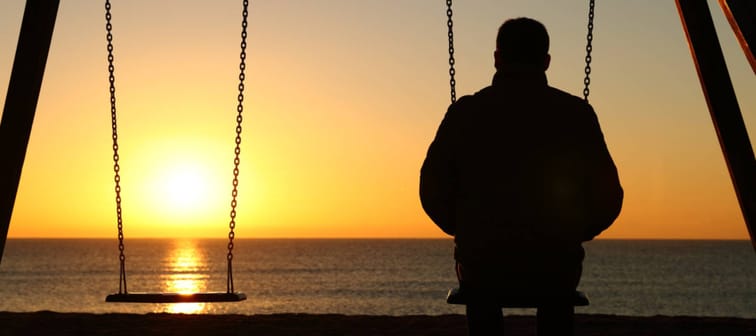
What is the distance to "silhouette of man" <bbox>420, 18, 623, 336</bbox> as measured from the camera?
4.82 meters

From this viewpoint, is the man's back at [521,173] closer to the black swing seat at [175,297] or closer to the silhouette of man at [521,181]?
the silhouette of man at [521,181]

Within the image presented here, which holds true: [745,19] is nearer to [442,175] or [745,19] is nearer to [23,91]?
[442,175]

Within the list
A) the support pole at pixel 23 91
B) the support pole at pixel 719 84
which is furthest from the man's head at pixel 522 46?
the support pole at pixel 23 91

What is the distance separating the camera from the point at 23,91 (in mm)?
7859

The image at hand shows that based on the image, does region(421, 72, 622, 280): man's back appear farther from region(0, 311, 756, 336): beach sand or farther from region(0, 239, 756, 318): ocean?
region(0, 239, 756, 318): ocean

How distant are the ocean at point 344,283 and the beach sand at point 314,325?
4924 centimetres

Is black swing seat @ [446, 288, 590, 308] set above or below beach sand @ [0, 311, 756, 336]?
above

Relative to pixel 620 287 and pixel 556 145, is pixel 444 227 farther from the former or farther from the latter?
pixel 620 287

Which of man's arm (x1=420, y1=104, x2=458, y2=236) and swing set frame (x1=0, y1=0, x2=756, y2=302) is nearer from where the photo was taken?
man's arm (x1=420, y1=104, x2=458, y2=236)

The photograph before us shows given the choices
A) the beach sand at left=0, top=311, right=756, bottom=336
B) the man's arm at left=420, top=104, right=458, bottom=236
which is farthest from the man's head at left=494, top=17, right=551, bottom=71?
the beach sand at left=0, top=311, right=756, bottom=336

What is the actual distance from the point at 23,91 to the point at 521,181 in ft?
13.5

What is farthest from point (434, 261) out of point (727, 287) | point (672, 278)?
point (727, 287)

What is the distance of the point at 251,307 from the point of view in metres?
86.3

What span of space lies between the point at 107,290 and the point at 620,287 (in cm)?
4410
